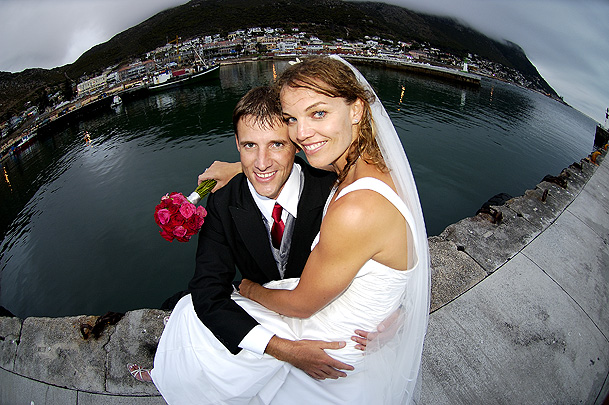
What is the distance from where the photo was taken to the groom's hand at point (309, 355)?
167cm

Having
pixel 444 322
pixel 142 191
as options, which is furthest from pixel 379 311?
pixel 142 191

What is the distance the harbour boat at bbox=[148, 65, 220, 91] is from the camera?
4903 cm

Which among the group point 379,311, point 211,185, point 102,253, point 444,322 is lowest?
point 102,253

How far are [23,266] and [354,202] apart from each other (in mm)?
14682

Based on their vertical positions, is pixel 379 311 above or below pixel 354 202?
below

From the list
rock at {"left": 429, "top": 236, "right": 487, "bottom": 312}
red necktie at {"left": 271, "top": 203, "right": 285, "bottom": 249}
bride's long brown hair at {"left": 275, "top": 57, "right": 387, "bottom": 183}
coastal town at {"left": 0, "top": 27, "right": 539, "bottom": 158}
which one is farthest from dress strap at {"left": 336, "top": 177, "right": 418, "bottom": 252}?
coastal town at {"left": 0, "top": 27, "right": 539, "bottom": 158}

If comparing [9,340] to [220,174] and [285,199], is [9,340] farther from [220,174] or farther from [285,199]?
[285,199]

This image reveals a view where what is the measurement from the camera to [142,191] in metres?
14.6

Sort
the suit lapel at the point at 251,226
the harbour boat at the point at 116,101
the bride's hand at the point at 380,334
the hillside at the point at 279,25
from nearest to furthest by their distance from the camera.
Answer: the bride's hand at the point at 380,334
the suit lapel at the point at 251,226
the harbour boat at the point at 116,101
the hillside at the point at 279,25

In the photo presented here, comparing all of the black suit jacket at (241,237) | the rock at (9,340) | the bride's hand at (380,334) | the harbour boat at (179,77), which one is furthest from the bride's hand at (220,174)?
the harbour boat at (179,77)

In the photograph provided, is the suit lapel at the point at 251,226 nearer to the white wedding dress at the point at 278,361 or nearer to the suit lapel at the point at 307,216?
the suit lapel at the point at 307,216

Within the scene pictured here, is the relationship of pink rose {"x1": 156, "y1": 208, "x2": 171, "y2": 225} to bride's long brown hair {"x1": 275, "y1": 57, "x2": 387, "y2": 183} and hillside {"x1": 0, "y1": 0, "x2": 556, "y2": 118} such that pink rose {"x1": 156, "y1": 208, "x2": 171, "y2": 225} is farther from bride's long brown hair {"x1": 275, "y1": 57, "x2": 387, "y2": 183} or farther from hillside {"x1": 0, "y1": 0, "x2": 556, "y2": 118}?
hillside {"x1": 0, "y1": 0, "x2": 556, "y2": 118}

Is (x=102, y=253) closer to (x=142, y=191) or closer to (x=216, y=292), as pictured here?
(x=142, y=191)

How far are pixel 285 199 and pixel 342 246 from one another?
2.29ft
